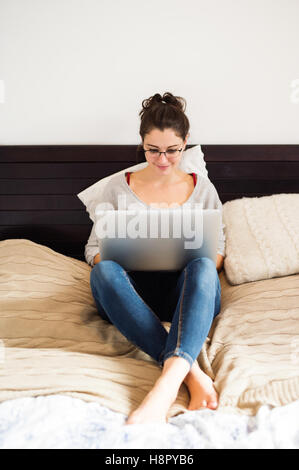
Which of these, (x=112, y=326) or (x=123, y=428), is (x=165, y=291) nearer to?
(x=112, y=326)

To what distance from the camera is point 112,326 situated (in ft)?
3.97

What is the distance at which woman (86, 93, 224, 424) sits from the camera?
88cm

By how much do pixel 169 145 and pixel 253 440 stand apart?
3.01 feet

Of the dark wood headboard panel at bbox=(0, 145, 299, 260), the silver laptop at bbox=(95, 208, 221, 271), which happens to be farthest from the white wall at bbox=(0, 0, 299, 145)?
the silver laptop at bbox=(95, 208, 221, 271)

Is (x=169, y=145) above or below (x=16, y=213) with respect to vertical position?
above

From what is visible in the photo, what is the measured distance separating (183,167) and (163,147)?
0.34m

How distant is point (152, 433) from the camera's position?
2.47 ft

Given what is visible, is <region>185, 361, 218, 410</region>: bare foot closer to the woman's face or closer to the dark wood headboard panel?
the woman's face

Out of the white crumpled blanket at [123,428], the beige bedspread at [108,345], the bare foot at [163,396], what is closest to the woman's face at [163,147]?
the beige bedspread at [108,345]

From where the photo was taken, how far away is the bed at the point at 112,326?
0.76m

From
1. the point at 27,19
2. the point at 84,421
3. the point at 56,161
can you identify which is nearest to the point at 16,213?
the point at 56,161

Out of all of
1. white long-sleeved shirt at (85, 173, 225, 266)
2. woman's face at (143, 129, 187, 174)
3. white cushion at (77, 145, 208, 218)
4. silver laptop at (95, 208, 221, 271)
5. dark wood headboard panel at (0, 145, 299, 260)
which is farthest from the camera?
dark wood headboard panel at (0, 145, 299, 260)

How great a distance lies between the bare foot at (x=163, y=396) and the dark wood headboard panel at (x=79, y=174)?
3.51 feet

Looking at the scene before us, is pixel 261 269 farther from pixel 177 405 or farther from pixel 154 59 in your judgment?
pixel 154 59
